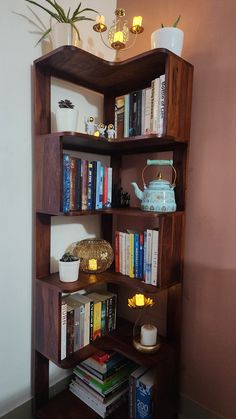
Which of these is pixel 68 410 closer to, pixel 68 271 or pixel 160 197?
pixel 68 271

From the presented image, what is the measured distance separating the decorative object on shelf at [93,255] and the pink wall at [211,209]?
425 mm

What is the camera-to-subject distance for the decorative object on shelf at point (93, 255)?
1372mm

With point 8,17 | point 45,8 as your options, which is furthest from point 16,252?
point 45,8

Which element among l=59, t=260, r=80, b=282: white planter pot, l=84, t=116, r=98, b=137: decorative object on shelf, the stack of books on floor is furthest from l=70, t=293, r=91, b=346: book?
l=84, t=116, r=98, b=137: decorative object on shelf

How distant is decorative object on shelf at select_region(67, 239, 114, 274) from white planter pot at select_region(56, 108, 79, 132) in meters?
0.61

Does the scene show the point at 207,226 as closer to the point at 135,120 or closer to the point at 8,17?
the point at 135,120

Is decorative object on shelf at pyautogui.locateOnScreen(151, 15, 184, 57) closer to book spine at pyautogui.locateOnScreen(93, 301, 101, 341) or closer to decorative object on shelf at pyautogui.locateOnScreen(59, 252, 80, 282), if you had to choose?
decorative object on shelf at pyautogui.locateOnScreen(59, 252, 80, 282)

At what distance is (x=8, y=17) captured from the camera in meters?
1.10

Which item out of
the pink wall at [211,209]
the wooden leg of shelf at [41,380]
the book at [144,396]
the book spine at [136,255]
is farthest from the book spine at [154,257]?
the wooden leg of shelf at [41,380]

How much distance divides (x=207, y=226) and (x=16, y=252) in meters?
0.92

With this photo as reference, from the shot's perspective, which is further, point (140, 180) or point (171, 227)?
point (140, 180)

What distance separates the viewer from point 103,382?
1354 mm

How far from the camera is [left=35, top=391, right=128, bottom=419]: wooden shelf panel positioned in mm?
1287

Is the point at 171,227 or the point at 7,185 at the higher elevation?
the point at 7,185
